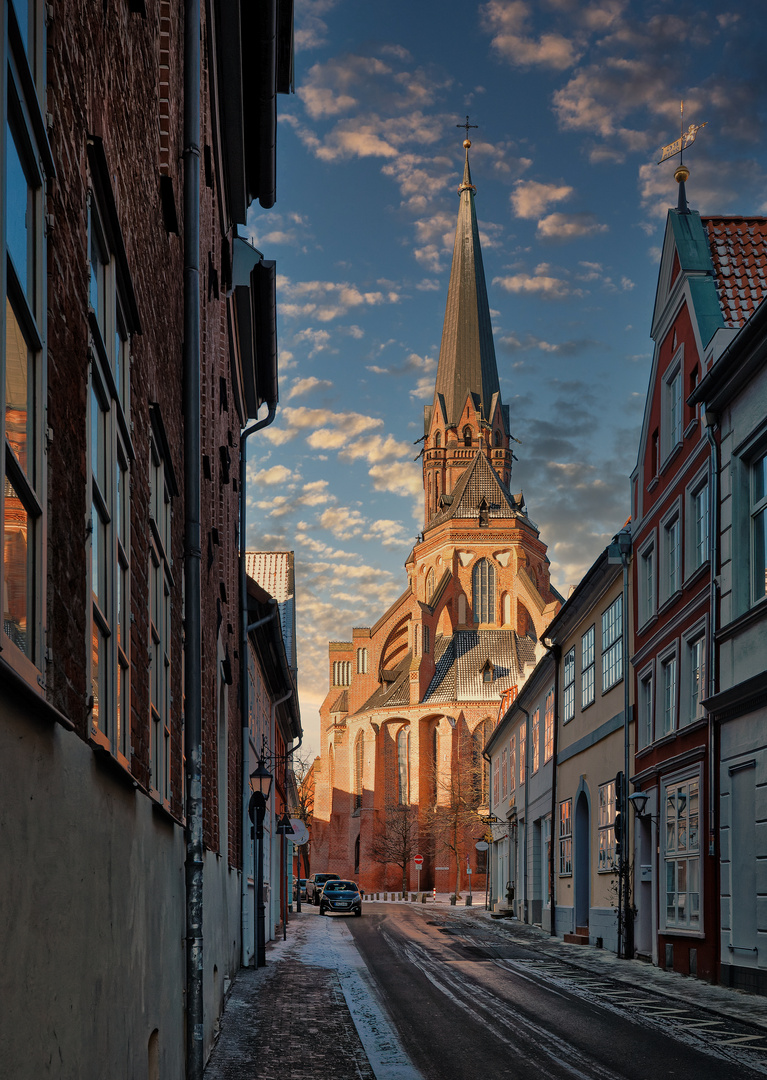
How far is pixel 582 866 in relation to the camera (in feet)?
94.1

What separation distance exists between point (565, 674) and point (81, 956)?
28340 millimetres

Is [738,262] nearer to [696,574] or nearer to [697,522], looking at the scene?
[697,522]

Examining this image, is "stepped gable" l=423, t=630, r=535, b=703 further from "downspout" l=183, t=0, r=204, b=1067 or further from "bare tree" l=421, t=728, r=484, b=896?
"downspout" l=183, t=0, r=204, b=1067

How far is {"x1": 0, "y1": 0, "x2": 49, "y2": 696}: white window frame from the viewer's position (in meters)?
2.67

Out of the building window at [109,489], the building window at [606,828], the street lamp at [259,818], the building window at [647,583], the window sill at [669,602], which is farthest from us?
the building window at [606,828]

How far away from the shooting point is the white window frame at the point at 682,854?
59.6ft

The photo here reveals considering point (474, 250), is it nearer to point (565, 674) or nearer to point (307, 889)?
point (307, 889)

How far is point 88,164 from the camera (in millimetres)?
4125

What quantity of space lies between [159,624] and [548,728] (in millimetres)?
28496

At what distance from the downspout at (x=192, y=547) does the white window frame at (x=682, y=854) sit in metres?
11.7

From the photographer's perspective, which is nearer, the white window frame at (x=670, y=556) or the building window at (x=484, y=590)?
the white window frame at (x=670, y=556)

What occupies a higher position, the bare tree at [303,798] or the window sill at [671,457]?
the window sill at [671,457]

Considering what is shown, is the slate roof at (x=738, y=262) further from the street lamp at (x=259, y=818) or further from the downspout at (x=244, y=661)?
the street lamp at (x=259, y=818)

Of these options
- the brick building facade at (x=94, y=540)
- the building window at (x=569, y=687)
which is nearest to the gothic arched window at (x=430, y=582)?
the building window at (x=569, y=687)
